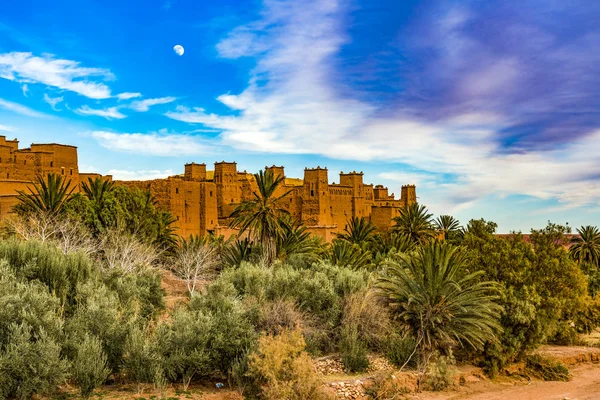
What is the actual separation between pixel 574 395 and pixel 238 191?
36.0 meters

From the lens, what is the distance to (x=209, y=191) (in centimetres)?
4372

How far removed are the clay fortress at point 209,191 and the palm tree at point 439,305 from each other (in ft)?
74.3

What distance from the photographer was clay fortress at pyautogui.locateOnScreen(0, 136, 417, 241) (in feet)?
134

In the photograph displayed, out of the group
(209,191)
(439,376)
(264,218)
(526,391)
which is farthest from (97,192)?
(526,391)

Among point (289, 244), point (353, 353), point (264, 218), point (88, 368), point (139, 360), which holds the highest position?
point (264, 218)

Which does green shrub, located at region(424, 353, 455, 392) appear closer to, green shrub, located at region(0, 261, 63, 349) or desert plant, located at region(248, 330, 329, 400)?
desert plant, located at region(248, 330, 329, 400)

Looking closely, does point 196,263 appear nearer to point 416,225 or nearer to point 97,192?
point 97,192

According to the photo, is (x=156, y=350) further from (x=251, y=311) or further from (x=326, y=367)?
(x=326, y=367)

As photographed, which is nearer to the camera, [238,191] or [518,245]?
[518,245]

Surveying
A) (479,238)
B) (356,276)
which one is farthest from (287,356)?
(479,238)

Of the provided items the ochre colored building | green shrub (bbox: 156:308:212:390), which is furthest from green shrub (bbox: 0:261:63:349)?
the ochre colored building

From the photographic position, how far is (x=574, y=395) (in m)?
16.9

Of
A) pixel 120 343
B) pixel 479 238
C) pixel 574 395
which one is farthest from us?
pixel 479 238

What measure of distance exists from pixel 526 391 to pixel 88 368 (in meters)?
12.9
